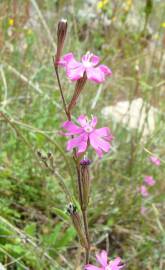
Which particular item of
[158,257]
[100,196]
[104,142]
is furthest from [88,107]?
[104,142]

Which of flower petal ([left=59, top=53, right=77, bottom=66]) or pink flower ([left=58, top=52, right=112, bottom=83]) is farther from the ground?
flower petal ([left=59, top=53, right=77, bottom=66])

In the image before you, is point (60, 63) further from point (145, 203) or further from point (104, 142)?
point (145, 203)

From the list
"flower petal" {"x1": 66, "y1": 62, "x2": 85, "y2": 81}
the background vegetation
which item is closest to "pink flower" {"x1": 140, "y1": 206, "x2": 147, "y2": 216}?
the background vegetation

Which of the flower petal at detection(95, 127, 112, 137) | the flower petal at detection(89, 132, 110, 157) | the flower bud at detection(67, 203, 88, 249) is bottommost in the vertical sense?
the flower bud at detection(67, 203, 88, 249)

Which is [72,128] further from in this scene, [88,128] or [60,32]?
[60,32]

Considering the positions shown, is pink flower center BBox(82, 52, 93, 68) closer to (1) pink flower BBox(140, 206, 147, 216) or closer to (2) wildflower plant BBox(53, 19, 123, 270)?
(2) wildflower plant BBox(53, 19, 123, 270)
